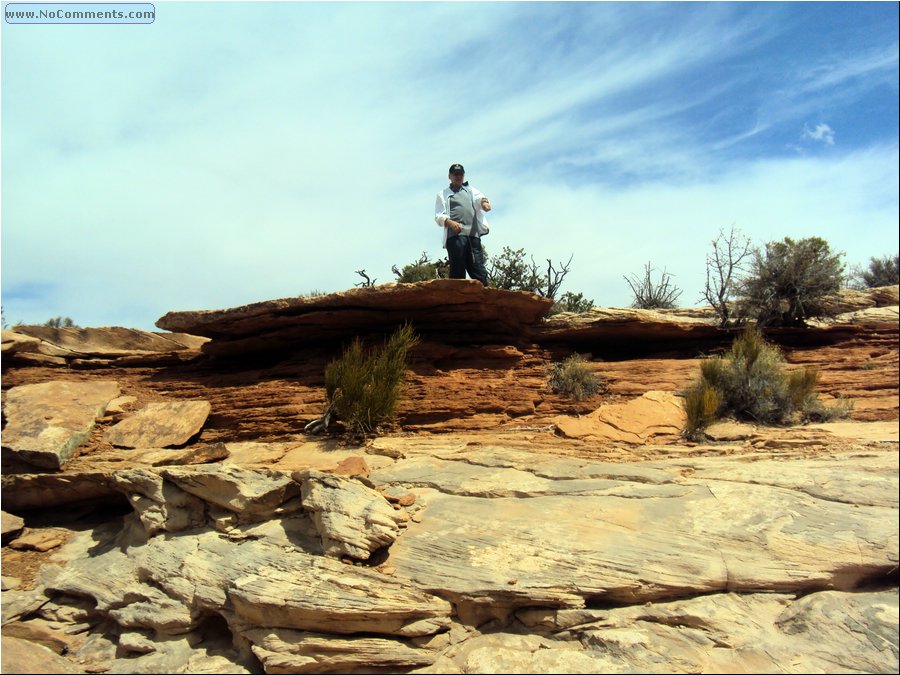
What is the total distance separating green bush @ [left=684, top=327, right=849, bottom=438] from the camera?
7.21 meters

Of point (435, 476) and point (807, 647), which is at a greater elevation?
point (435, 476)

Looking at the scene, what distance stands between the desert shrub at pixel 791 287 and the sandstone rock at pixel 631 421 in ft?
10.6

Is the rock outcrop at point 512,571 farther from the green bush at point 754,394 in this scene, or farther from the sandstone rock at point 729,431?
the green bush at point 754,394

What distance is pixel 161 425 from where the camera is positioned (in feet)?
27.0

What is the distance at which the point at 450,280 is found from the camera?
8328 mm

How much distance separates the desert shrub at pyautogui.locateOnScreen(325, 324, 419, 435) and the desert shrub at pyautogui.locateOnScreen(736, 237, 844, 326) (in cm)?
587

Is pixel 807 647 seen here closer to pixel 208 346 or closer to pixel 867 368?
pixel 867 368

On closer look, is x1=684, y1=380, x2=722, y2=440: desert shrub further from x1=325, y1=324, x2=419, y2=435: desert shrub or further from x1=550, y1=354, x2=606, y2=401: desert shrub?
x1=325, y1=324, x2=419, y2=435: desert shrub

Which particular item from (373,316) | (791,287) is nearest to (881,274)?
(791,287)

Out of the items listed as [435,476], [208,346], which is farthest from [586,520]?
[208,346]

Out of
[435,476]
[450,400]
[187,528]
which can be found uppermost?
[450,400]

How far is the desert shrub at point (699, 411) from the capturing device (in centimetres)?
713

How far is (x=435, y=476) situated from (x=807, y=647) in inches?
131

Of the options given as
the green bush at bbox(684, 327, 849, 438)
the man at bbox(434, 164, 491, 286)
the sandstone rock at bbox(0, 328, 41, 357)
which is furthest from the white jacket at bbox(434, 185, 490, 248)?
the sandstone rock at bbox(0, 328, 41, 357)
